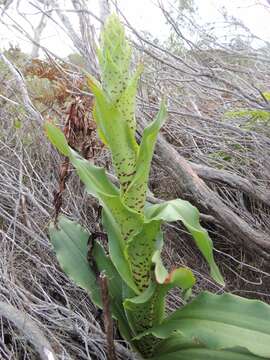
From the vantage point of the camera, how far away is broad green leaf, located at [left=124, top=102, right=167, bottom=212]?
4.74ft

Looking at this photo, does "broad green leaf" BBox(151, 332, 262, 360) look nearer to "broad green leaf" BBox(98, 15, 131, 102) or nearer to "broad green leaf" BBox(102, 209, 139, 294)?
"broad green leaf" BBox(102, 209, 139, 294)

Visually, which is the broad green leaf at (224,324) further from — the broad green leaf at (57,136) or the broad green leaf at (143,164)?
the broad green leaf at (57,136)

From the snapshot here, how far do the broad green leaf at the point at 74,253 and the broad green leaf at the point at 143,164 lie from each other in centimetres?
32

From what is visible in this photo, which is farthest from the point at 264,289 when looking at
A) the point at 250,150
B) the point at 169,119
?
the point at 169,119

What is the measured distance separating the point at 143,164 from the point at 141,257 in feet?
1.01

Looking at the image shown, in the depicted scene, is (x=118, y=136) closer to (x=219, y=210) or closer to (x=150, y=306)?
(x=150, y=306)

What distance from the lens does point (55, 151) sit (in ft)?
8.66

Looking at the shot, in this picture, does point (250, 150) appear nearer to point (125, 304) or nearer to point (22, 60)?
point (125, 304)

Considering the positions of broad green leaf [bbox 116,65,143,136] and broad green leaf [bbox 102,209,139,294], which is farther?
broad green leaf [bbox 102,209,139,294]

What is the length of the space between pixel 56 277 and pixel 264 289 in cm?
95

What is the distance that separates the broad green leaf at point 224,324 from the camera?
1379 mm

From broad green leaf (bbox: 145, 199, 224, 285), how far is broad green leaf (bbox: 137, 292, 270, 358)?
82mm

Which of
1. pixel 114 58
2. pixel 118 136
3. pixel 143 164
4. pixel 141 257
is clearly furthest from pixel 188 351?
pixel 114 58

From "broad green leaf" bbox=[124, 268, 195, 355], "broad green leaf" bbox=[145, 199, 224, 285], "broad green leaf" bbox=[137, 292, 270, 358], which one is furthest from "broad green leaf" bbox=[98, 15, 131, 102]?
"broad green leaf" bbox=[137, 292, 270, 358]
